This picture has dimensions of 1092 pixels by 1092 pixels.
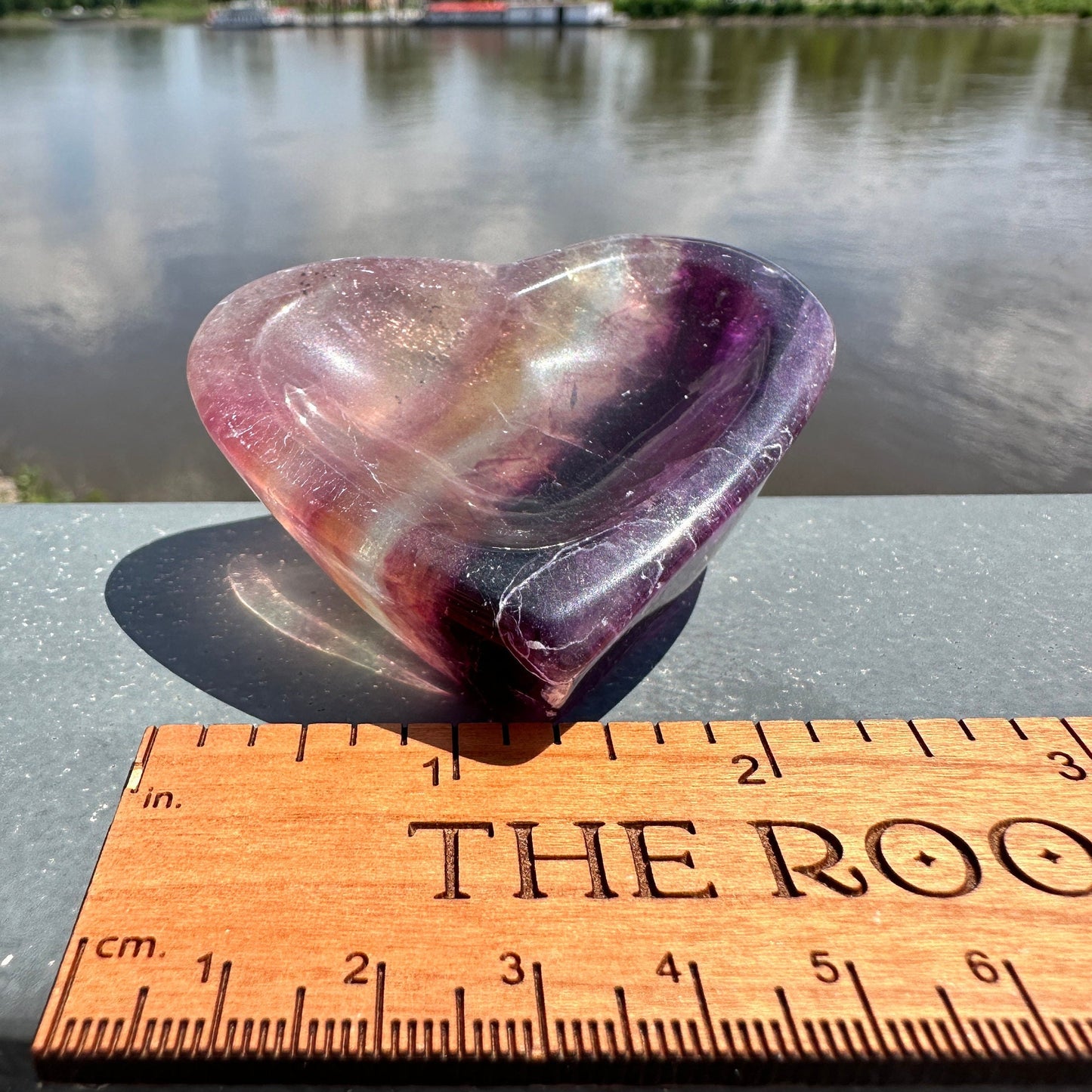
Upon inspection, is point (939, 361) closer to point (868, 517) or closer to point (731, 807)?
point (868, 517)

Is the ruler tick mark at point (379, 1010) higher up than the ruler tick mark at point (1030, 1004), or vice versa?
the ruler tick mark at point (1030, 1004)

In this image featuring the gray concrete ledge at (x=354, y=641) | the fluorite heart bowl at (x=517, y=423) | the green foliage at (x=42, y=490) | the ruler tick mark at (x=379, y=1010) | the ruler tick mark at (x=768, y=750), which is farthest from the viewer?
the green foliage at (x=42, y=490)

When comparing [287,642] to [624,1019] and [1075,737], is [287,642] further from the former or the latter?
[1075,737]

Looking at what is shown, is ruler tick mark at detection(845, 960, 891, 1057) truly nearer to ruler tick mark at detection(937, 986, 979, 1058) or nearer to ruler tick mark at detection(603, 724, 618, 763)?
ruler tick mark at detection(937, 986, 979, 1058)

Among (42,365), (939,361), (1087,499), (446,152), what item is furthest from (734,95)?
(1087,499)

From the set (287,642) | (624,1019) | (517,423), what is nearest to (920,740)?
(624,1019)

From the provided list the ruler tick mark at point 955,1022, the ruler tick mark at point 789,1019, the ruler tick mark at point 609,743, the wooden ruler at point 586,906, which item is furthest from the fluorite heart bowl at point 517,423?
the ruler tick mark at point 955,1022

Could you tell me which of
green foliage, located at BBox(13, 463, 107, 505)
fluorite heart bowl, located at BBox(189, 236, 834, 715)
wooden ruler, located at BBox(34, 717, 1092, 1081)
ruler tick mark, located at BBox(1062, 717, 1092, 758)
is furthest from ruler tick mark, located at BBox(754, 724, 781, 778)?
green foliage, located at BBox(13, 463, 107, 505)

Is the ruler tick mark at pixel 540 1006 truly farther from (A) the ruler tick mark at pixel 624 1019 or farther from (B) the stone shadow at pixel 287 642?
(B) the stone shadow at pixel 287 642
